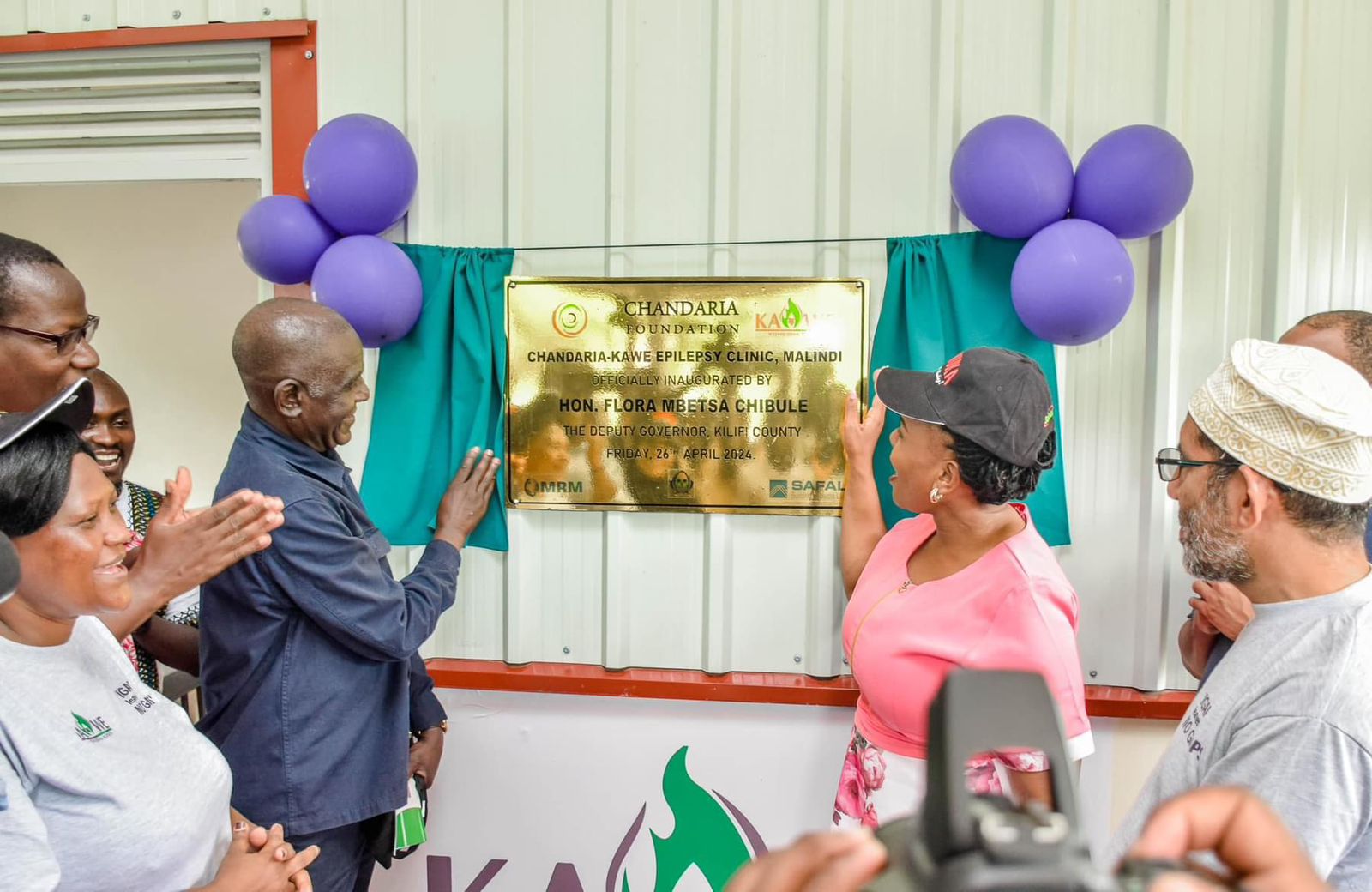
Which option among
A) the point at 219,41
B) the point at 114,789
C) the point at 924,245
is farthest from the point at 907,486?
the point at 219,41

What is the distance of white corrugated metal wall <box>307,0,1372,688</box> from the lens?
2.08 m

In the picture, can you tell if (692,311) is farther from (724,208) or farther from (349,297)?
(349,297)

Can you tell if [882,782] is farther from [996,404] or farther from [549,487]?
[549,487]

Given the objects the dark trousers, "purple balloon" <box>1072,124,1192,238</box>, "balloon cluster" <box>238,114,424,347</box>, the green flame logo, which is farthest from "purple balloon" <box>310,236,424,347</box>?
"purple balloon" <box>1072,124,1192,238</box>

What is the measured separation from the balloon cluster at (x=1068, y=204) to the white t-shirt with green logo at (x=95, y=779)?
2.04 meters

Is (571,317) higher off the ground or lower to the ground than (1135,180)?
lower

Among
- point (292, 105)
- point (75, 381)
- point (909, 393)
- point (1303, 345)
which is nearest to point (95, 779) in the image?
point (75, 381)

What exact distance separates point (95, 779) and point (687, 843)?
1616 mm

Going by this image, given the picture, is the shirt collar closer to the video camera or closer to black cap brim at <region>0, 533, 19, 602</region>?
black cap brim at <region>0, 533, 19, 602</region>

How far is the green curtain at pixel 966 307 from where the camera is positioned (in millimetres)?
2129

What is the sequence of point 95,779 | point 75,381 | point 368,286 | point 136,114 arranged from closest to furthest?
point 95,779 < point 75,381 < point 368,286 < point 136,114

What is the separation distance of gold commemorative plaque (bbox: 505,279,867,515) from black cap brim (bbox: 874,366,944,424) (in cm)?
35

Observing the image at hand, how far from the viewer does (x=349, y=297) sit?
207 centimetres

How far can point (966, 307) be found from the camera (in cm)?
214
